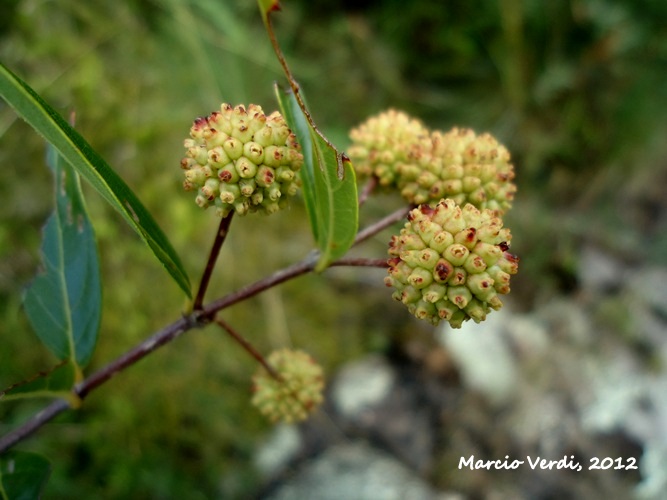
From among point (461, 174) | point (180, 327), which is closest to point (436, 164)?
point (461, 174)

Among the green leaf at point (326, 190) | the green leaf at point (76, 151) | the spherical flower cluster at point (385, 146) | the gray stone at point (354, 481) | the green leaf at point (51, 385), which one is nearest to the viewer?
the green leaf at point (76, 151)

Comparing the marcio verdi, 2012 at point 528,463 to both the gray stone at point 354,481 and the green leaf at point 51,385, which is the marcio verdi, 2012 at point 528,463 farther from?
the green leaf at point 51,385

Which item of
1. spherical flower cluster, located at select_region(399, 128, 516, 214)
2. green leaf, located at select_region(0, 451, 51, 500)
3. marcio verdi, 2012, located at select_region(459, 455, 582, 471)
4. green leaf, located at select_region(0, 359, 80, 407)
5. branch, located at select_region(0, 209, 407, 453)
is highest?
marcio verdi, 2012, located at select_region(459, 455, 582, 471)

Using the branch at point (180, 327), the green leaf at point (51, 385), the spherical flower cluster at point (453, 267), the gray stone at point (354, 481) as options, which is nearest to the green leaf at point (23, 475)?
the branch at point (180, 327)

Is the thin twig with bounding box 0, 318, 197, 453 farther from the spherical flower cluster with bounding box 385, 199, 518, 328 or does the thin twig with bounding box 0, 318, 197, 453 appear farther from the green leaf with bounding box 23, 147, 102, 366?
the spherical flower cluster with bounding box 385, 199, 518, 328

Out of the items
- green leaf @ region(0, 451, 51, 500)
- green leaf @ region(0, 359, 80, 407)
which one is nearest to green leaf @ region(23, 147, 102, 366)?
green leaf @ region(0, 359, 80, 407)

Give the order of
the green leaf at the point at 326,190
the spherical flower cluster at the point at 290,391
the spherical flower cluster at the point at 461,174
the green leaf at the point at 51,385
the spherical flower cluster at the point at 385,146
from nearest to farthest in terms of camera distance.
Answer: the green leaf at the point at 326,190 → the green leaf at the point at 51,385 → the spherical flower cluster at the point at 461,174 → the spherical flower cluster at the point at 385,146 → the spherical flower cluster at the point at 290,391

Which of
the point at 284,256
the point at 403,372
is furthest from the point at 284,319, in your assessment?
the point at 403,372
